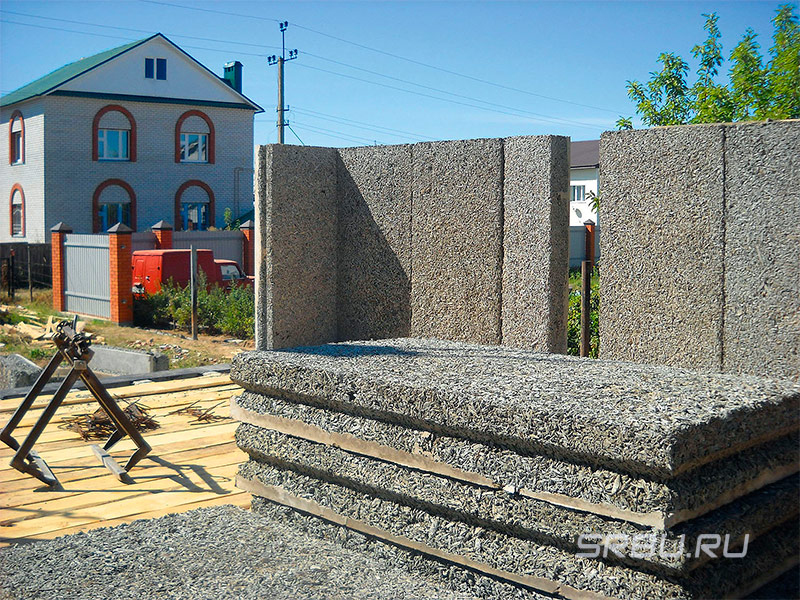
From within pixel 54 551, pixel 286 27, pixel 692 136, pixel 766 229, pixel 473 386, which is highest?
pixel 286 27

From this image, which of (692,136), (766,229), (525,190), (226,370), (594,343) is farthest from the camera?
(226,370)

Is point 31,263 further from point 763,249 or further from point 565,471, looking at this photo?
point 565,471

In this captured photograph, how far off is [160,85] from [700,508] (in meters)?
29.6

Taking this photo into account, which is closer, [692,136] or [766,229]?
[766,229]

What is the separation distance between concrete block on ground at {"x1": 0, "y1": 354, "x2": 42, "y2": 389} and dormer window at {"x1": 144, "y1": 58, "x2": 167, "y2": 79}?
72.6ft

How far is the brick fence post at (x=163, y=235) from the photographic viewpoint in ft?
69.4

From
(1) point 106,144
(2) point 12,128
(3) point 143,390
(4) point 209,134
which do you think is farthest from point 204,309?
(2) point 12,128

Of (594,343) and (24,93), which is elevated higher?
(24,93)

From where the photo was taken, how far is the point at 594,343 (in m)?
7.46

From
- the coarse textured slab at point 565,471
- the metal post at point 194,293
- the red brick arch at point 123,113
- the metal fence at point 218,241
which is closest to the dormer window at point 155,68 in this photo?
the red brick arch at point 123,113

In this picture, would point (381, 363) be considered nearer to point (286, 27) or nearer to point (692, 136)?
point (692, 136)

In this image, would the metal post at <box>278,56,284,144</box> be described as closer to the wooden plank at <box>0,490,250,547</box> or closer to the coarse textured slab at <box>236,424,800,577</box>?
the wooden plank at <box>0,490,250,547</box>

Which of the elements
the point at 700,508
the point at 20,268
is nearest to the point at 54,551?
the point at 700,508

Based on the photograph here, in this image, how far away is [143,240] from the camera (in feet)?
69.9
